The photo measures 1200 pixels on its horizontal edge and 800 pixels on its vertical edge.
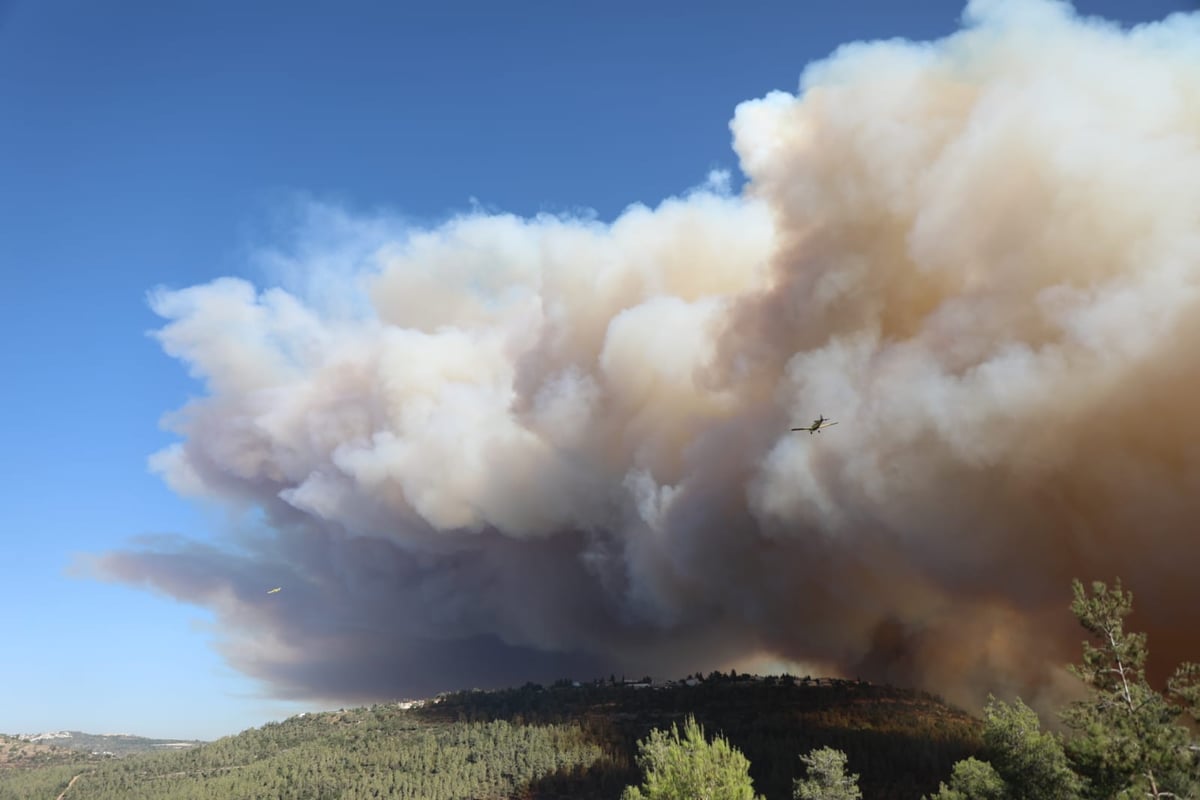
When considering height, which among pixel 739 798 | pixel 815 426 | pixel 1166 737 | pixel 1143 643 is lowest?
pixel 739 798

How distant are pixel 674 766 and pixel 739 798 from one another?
356 inches

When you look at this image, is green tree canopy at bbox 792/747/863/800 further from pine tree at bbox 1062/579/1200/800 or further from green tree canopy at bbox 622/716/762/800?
pine tree at bbox 1062/579/1200/800

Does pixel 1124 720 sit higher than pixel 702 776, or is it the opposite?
pixel 1124 720

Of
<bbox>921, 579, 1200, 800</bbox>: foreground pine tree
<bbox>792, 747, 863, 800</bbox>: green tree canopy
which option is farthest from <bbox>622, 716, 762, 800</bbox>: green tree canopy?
<bbox>921, 579, 1200, 800</bbox>: foreground pine tree

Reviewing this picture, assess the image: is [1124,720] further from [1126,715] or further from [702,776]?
[702,776]

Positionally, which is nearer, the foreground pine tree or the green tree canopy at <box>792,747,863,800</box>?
the foreground pine tree

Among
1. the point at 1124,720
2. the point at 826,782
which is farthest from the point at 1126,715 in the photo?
the point at 826,782

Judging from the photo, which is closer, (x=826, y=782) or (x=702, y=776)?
(x=702, y=776)

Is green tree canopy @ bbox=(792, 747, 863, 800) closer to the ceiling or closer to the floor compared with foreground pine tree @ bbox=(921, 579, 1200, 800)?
closer to the floor

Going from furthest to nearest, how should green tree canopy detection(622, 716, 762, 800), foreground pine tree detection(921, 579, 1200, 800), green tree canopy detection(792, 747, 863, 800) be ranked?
green tree canopy detection(792, 747, 863, 800) → green tree canopy detection(622, 716, 762, 800) → foreground pine tree detection(921, 579, 1200, 800)

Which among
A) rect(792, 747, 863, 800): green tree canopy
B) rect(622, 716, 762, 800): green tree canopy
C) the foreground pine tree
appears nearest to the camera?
the foreground pine tree

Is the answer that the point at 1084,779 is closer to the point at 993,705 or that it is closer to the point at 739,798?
the point at 993,705

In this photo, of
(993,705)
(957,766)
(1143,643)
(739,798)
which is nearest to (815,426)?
(993,705)

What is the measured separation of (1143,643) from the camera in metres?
41.2
